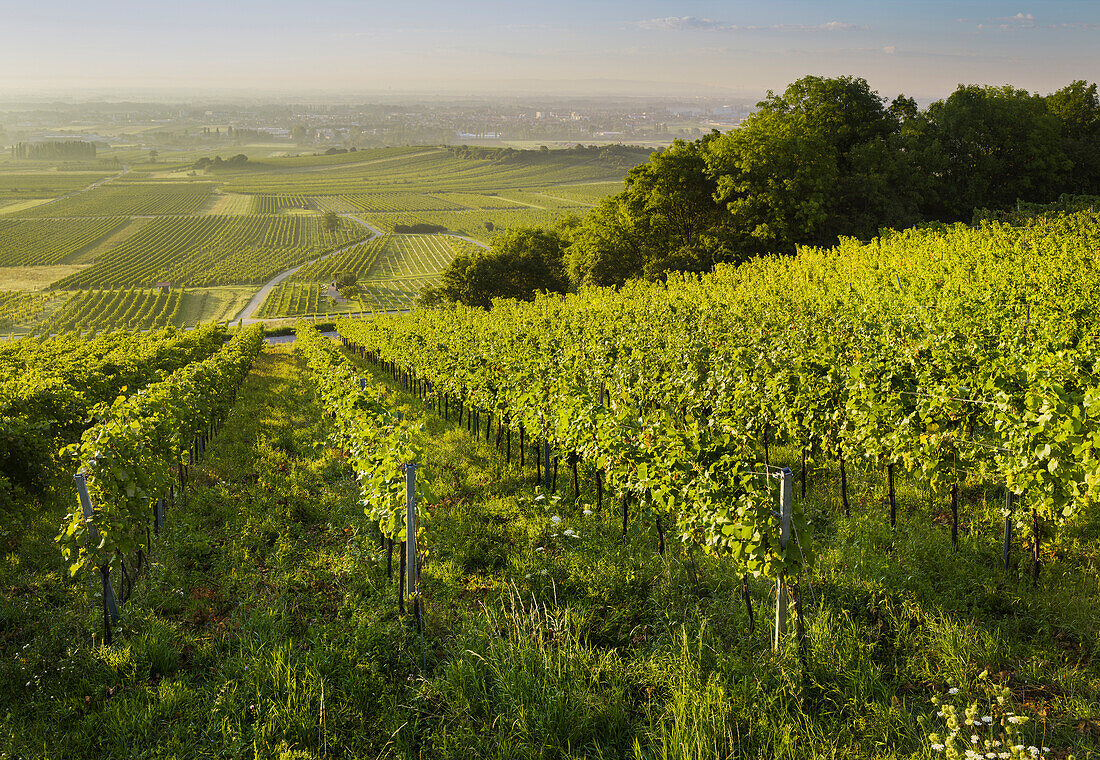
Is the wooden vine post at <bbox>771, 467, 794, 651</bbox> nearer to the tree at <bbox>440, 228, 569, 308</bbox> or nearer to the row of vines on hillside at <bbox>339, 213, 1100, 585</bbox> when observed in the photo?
the row of vines on hillside at <bbox>339, 213, 1100, 585</bbox>

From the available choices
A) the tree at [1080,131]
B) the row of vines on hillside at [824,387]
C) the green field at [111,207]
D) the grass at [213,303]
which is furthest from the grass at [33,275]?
the tree at [1080,131]

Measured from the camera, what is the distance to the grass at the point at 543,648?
4281mm

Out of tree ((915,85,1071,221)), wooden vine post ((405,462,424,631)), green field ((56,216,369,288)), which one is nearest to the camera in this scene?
wooden vine post ((405,462,424,631))

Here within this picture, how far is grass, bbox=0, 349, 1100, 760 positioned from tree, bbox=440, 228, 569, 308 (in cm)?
4436

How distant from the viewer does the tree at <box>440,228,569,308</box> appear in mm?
51125

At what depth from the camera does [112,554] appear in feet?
18.6

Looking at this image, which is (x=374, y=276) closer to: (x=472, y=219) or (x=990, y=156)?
(x=472, y=219)

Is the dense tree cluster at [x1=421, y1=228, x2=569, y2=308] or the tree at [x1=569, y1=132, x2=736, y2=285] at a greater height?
the tree at [x1=569, y1=132, x2=736, y2=285]

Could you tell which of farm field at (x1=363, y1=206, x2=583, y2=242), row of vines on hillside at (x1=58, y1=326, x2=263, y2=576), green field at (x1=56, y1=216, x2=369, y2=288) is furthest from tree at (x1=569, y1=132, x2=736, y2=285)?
farm field at (x1=363, y1=206, x2=583, y2=242)

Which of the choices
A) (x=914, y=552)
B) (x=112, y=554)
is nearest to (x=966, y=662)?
(x=914, y=552)

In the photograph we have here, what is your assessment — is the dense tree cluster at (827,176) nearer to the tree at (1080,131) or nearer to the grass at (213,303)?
the tree at (1080,131)

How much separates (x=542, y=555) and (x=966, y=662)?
13.1 feet

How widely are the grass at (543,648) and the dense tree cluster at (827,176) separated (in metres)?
28.7

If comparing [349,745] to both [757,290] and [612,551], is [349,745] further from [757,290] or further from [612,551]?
[757,290]
